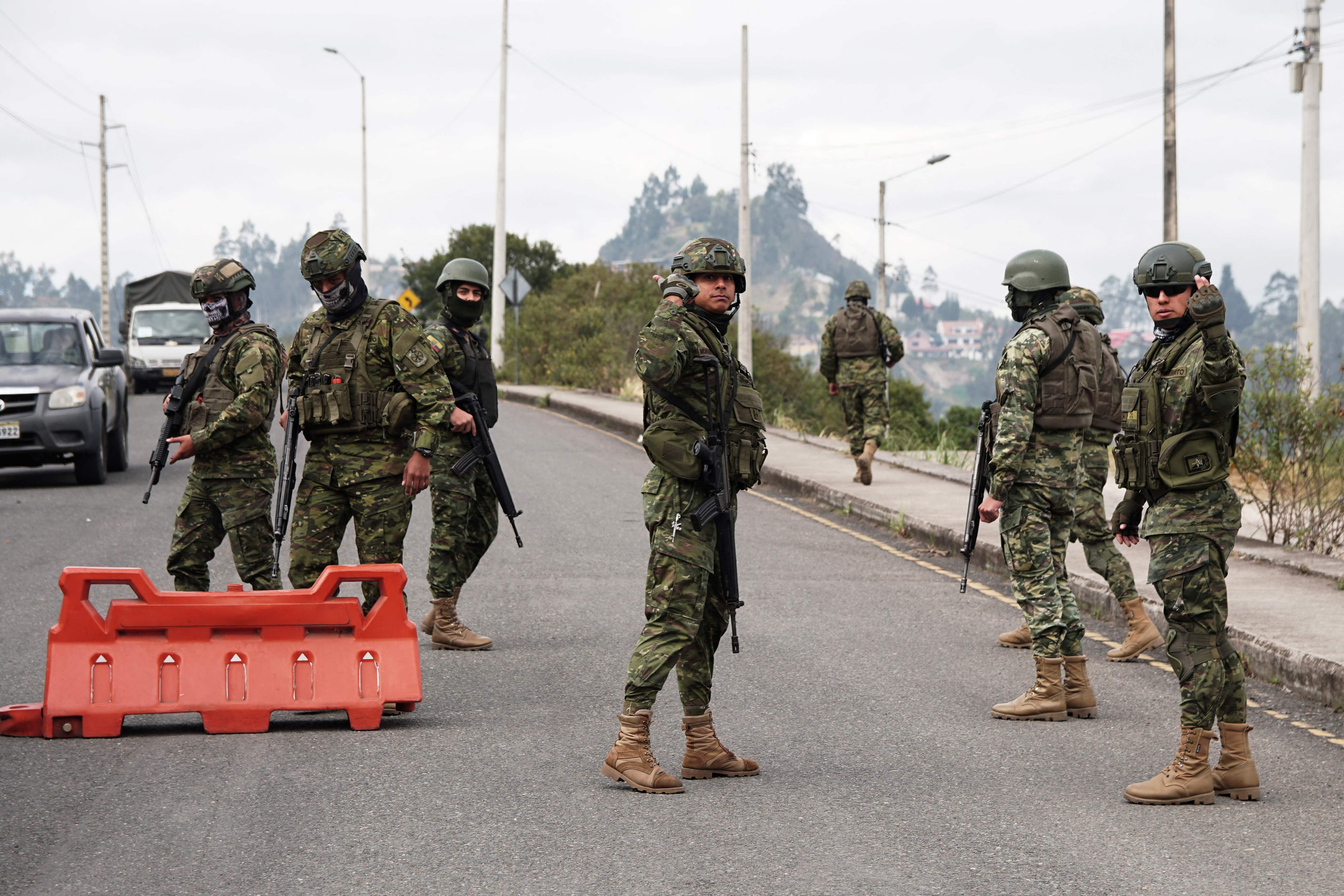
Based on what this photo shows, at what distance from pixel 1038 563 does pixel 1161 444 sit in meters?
1.47

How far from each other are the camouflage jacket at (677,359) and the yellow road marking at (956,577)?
101 inches

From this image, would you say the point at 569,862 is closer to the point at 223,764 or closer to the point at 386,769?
the point at 386,769

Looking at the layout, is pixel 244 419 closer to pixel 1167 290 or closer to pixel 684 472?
pixel 684 472

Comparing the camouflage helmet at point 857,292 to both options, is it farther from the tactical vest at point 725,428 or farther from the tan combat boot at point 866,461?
the tactical vest at point 725,428

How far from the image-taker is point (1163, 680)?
7.29 meters

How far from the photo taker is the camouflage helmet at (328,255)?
20.8 feet

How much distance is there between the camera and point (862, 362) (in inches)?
575

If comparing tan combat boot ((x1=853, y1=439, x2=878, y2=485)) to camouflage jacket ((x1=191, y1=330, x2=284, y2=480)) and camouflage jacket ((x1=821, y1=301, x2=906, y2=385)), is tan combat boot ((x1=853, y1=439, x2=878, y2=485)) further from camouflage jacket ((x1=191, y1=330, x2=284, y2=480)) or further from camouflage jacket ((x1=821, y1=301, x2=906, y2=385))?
camouflage jacket ((x1=191, y1=330, x2=284, y2=480))

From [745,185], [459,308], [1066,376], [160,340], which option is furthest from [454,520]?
[160,340]

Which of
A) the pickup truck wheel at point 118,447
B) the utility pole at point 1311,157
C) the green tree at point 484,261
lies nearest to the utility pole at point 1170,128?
the utility pole at point 1311,157

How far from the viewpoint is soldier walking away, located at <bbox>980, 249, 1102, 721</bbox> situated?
6445mm

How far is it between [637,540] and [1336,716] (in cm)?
629

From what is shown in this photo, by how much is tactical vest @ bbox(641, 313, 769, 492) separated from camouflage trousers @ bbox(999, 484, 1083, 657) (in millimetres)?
1720

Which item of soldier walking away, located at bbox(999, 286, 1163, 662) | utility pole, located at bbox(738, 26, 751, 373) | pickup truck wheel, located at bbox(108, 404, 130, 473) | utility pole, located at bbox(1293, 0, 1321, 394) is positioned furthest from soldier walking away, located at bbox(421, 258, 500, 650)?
utility pole, located at bbox(738, 26, 751, 373)
